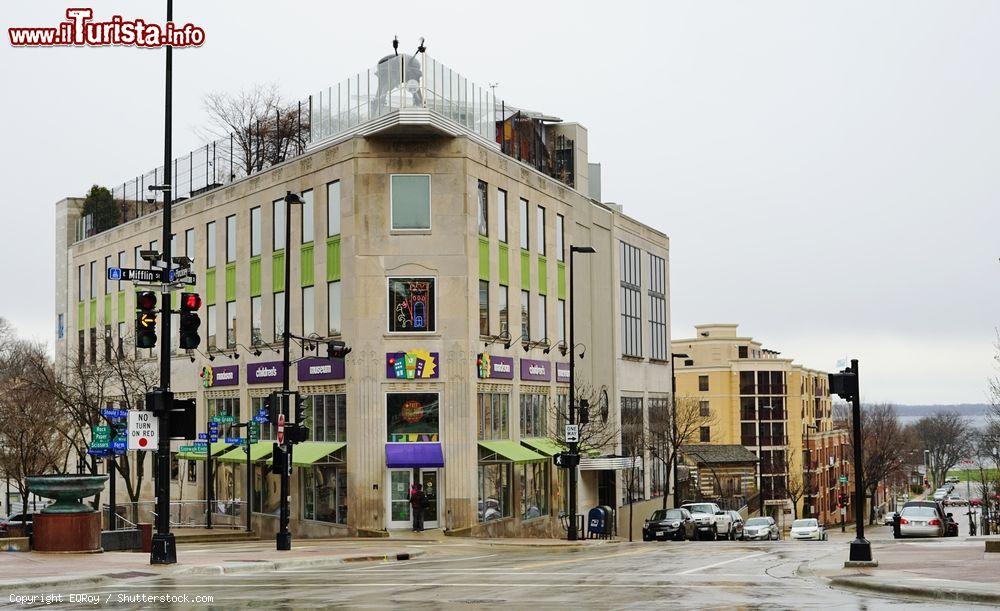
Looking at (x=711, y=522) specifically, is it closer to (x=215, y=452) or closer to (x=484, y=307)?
(x=484, y=307)

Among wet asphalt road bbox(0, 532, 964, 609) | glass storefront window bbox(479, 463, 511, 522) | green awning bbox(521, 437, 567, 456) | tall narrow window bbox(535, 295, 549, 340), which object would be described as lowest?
glass storefront window bbox(479, 463, 511, 522)

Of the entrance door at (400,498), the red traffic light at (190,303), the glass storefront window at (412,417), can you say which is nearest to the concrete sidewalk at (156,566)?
the red traffic light at (190,303)

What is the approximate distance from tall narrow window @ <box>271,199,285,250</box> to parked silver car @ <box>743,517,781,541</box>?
25285mm

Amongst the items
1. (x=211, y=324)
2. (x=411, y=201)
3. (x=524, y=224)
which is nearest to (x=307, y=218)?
(x=411, y=201)

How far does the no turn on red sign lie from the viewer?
24156 mm

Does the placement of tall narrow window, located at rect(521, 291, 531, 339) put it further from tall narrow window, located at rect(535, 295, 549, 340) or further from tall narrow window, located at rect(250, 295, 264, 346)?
tall narrow window, located at rect(250, 295, 264, 346)

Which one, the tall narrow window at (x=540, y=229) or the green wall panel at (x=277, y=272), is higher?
the tall narrow window at (x=540, y=229)

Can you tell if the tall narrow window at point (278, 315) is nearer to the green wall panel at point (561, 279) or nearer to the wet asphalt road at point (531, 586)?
the green wall panel at point (561, 279)

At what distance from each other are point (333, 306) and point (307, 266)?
265 centimetres

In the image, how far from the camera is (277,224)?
5072 centimetres

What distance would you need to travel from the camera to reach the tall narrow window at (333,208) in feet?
152

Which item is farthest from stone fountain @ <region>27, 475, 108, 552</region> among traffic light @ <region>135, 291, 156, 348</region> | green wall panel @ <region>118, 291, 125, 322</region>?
green wall panel @ <region>118, 291, 125, 322</region>

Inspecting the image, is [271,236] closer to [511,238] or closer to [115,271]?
[511,238]

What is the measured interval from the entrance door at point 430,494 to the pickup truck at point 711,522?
12234 millimetres
